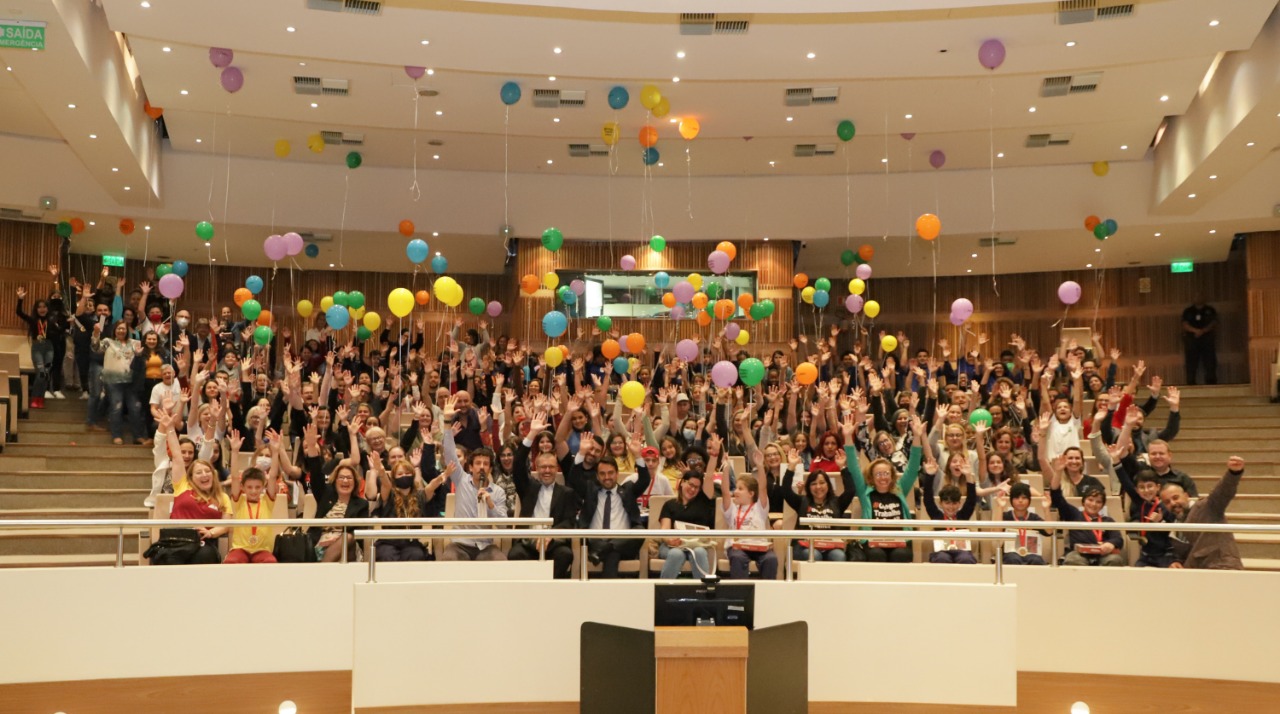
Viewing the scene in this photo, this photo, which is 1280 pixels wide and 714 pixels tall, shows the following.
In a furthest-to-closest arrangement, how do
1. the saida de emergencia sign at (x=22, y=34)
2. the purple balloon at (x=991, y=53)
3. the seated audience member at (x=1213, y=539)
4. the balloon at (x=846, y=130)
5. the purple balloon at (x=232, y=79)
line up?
the balloon at (x=846, y=130) → the purple balloon at (x=232, y=79) → the purple balloon at (x=991, y=53) → the saida de emergencia sign at (x=22, y=34) → the seated audience member at (x=1213, y=539)

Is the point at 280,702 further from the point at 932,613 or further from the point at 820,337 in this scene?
the point at 820,337

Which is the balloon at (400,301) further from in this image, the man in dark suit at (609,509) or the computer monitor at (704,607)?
the computer monitor at (704,607)

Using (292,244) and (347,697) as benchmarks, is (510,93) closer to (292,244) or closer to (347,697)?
(292,244)

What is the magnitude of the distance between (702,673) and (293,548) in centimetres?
284

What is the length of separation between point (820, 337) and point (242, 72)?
886 centimetres

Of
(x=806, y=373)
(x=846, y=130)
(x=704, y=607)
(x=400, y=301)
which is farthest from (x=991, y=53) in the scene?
(x=704, y=607)

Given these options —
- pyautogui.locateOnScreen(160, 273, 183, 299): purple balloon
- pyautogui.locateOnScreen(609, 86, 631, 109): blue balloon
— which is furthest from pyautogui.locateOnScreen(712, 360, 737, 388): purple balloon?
pyautogui.locateOnScreen(160, 273, 183, 299): purple balloon

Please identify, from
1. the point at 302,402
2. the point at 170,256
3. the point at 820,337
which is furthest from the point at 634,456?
the point at 170,256

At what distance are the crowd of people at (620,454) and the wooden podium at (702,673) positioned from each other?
2.56 ft

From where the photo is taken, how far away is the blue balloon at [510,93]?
1127 centimetres

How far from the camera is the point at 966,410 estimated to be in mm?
11156

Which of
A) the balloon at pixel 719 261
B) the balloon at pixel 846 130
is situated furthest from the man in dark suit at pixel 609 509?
the balloon at pixel 846 130

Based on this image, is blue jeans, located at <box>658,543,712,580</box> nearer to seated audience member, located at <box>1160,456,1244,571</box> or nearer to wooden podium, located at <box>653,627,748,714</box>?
wooden podium, located at <box>653,627,748,714</box>

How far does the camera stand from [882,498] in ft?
24.6
